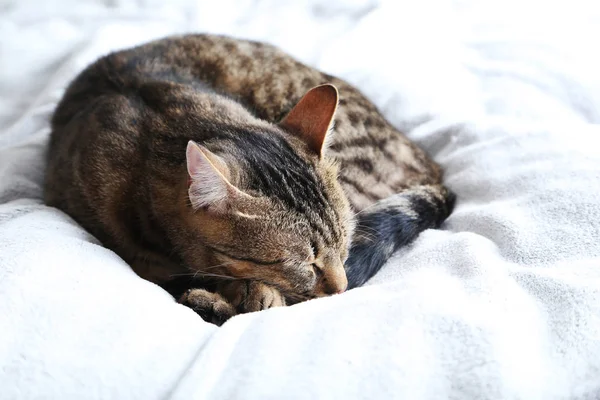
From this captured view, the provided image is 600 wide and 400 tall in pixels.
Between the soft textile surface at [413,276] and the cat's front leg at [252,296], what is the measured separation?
0.16 metres

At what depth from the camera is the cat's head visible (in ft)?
3.68

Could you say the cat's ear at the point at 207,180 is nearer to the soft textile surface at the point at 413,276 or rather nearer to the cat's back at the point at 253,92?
the soft textile surface at the point at 413,276

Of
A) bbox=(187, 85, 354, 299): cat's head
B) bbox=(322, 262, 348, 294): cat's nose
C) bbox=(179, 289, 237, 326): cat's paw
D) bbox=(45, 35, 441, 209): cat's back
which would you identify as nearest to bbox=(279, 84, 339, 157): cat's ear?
bbox=(187, 85, 354, 299): cat's head

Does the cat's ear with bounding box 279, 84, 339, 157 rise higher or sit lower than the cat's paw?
higher

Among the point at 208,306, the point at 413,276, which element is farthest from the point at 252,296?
the point at 413,276

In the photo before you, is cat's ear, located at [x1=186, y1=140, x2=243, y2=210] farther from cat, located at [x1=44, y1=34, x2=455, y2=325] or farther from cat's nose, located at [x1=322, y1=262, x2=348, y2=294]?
cat's nose, located at [x1=322, y1=262, x2=348, y2=294]

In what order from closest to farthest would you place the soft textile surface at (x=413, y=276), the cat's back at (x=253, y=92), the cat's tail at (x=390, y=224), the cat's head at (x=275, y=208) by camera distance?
1. the soft textile surface at (x=413, y=276)
2. the cat's head at (x=275, y=208)
3. the cat's tail at (x=390, y=224)
4. the cat's back at (x=253, y=92)

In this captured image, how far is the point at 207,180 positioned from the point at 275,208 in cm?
18

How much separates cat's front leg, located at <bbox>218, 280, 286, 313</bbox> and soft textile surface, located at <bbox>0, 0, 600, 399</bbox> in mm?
155

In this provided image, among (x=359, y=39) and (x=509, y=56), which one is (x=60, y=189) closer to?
(x=359, y=39)

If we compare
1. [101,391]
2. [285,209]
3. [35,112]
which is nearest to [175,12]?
[35,112]

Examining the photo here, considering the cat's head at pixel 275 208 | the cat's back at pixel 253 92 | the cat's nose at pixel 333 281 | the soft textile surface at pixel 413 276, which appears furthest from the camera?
the cat's back at pixel 253 92

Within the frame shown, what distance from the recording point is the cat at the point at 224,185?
1.16 meters

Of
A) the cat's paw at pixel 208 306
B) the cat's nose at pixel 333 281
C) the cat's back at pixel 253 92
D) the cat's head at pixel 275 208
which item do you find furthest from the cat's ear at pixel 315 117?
the cat's paw at pixel 208 306
